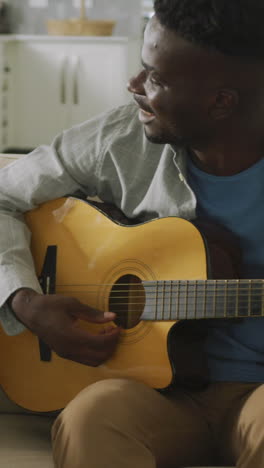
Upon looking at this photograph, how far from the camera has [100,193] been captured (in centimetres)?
159

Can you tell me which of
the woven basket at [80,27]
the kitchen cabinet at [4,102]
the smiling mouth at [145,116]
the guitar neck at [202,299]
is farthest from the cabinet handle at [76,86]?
the guitar neck at [202,299]

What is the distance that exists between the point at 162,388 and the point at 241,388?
13 centimetres

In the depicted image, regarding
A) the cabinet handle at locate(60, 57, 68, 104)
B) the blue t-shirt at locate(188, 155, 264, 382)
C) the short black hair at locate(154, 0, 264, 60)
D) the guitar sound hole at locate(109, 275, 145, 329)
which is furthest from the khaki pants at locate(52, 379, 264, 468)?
the cabinet handle at locate(60, 57, 68, 104)

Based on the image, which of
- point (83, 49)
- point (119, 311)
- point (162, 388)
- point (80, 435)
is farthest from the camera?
point (83, 49)

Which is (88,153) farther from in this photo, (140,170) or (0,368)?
(0,368)

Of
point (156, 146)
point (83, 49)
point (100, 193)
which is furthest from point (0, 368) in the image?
point (83, 49)

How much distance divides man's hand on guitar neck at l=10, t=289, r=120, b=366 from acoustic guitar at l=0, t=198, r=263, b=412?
0.03 metres

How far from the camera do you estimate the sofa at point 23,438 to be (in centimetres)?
131

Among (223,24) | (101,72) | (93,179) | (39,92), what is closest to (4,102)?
(39,92)

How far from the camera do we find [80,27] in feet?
16.2

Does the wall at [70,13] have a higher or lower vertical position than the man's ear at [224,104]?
lower

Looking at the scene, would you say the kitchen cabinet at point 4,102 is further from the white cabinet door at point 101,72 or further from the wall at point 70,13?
the wall at point 70,13

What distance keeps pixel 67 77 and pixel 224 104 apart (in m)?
3.79

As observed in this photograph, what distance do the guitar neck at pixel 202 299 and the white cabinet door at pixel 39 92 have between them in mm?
3870
